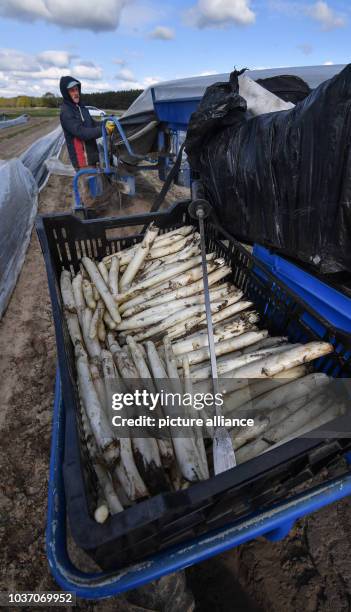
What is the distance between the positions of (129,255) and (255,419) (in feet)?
5.26

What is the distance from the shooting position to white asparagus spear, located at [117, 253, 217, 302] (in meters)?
2.10

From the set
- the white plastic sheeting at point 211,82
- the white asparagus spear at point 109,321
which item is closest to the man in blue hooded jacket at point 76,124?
the white plastic sheeting at point 211,82

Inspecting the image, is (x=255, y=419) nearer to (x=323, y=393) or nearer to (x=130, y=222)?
(x=323, y=393)

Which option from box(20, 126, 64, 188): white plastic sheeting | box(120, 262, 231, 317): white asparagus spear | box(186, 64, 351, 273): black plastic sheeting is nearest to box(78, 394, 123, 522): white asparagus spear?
box(120, 262, 231, 317): white asparagus spear

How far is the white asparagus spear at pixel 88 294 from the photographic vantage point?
2.01m

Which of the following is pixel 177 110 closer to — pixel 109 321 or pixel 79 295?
pixel 79 295

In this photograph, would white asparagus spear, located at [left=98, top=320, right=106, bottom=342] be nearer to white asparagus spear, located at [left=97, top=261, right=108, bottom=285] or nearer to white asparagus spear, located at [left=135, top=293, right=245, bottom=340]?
white asparagus spear, located at [left=135, top=293, right=245, bottom=340]

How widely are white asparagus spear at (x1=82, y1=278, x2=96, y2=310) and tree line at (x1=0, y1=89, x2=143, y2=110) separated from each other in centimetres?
4909

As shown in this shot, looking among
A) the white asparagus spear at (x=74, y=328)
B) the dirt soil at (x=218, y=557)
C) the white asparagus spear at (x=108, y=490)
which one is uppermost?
the white asparagus spear at (x=74, y=328)

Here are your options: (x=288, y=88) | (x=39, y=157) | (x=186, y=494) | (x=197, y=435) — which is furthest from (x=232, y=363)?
(x=39, y=157)

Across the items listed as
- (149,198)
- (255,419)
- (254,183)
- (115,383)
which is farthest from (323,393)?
(149,198)

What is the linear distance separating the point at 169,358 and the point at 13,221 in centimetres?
436

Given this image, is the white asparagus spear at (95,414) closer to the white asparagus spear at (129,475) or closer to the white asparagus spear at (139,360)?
the white asparagus spear at (129,475)

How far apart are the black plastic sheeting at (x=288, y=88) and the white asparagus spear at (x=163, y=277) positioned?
195 centimetres
